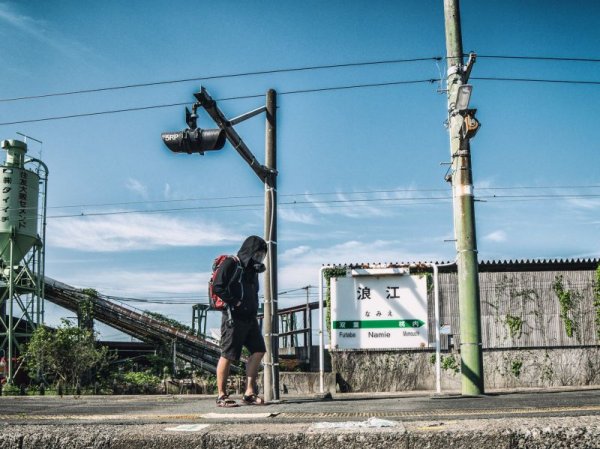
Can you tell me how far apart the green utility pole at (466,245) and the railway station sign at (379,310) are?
191 cm

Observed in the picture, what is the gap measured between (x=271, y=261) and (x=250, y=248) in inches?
52.1

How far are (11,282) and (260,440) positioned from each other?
3254 centimetres

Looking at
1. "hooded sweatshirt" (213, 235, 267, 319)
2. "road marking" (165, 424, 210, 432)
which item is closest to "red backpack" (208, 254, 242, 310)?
"hooded sweatshirt" (213, 235, 267, 319)

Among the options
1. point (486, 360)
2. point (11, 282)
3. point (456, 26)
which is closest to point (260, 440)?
point (456, 26)

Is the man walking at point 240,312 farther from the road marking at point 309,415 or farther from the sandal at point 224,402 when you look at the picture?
the road marking at point 309,415

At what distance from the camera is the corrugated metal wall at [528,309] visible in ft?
43.2

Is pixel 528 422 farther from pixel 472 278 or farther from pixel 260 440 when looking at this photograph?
pixel 472 278

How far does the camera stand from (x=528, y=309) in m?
13.3

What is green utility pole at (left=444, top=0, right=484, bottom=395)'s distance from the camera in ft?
27.9

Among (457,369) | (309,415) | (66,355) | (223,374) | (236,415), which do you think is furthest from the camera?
(66,355)

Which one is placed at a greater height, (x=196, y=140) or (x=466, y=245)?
(x=196, y=140)

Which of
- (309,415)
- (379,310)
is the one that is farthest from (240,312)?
(379,310)

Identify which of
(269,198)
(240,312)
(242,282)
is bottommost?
(240,312)

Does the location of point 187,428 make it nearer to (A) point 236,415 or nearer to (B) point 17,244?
(A) point 236,415
